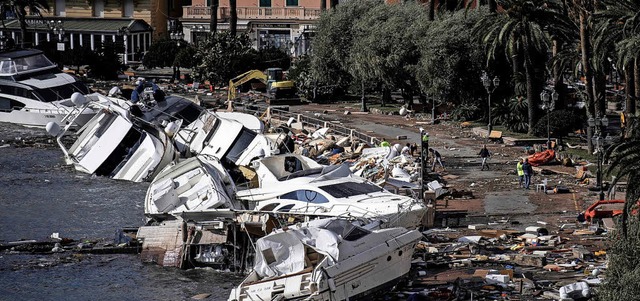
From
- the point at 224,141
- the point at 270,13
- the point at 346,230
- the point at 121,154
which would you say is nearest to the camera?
the point at 346,230

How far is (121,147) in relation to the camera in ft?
178

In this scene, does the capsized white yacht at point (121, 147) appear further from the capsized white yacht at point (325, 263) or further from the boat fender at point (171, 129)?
the capsized white yacht at point (325, 263)

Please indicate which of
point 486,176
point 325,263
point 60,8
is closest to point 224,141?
point 486,176

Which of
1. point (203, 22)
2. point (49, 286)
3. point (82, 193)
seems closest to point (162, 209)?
point (49, 286)

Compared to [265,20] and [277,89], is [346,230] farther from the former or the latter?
[265,20]

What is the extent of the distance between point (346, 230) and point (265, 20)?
67467 millimetres

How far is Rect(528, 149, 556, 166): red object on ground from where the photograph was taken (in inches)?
2012

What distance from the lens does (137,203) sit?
48375mm

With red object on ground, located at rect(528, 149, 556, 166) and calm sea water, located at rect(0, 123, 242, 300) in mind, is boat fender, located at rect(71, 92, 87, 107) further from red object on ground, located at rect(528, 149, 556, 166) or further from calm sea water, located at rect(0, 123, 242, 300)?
red object on ground, located at rect(528, 149, 556, 166)

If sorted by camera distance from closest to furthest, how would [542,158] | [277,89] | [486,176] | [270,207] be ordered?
[270,207] < [486,176] < [542,158] < [277,89]

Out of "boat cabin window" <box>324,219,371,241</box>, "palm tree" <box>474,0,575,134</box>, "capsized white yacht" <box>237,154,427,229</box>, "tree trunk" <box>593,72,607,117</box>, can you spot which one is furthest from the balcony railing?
"boat cabin window" <box>324,219,371,241</box>

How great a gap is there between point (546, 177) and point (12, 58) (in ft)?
108

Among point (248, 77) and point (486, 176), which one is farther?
point (248, 77)

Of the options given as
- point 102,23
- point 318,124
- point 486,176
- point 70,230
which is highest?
point 102,23
